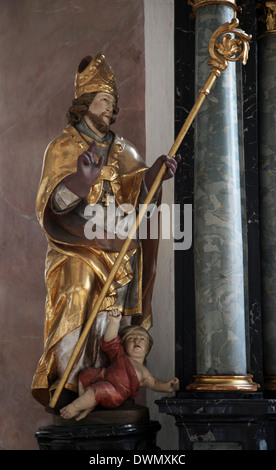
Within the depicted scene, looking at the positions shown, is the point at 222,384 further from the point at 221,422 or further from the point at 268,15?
the point at 268,15

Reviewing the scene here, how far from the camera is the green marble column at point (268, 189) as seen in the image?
4.88m

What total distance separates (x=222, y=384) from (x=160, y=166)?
1189 millimetres

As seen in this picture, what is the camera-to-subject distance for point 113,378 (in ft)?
13.6

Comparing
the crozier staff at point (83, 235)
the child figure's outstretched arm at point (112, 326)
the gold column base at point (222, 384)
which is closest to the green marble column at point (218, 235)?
the gold column base at point (222, 384)

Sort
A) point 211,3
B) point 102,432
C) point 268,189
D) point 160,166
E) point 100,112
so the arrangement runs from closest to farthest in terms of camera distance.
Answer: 1. point 102,432
2. point 160,166
3. point 100,112
4. point 211,3
5. point 268,189

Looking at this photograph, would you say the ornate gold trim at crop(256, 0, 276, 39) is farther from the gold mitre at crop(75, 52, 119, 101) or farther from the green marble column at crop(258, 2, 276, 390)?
the gold mitre at crop(75, 52, 119, 101)

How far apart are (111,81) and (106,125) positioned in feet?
0.82

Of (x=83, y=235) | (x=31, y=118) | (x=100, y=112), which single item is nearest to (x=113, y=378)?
(x=83, y=235)

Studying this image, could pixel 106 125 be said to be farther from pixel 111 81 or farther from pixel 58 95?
pixel 58 95

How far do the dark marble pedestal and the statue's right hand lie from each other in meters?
1.18

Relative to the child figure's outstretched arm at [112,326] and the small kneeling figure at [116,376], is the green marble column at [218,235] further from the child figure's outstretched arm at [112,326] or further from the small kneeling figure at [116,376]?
the child figure's outstretched arm at [112,326]

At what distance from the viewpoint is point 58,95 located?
232 inches

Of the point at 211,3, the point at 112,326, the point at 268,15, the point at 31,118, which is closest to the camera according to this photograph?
the point at 112,326

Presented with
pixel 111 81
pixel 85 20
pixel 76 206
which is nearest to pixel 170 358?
pixel 76 206
